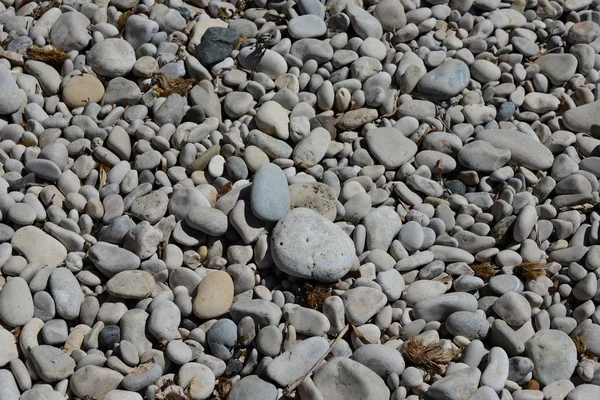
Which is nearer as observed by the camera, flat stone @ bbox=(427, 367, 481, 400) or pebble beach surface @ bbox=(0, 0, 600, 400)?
flat stone @ bbox=(427, 367, 481, 400)

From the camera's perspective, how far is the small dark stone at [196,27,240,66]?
2.74 metres

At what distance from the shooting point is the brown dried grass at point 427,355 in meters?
1.99

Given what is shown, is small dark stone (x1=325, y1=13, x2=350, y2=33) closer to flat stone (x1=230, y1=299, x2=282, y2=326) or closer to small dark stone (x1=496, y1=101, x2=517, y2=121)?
small dark stone (x1=496, y1=101, x2=517, y2=121)

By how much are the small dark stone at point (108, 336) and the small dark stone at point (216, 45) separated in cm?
116

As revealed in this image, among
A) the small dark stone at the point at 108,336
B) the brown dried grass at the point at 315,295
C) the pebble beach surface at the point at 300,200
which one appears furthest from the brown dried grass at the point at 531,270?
the small dark stone at the point at 108,336

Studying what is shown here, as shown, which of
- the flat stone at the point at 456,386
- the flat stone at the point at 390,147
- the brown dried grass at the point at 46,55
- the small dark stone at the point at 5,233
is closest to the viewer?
the flat stone at the point at 456,386

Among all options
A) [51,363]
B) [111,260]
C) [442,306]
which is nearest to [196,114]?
[111,260]

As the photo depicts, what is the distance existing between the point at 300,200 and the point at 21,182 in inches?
38.1

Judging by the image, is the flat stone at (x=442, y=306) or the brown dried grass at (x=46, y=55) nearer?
the flat stone at (x=442, y=306)

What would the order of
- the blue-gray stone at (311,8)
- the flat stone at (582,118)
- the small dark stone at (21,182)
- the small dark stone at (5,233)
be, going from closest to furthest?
the small dark stone at (5,233) < the small dark stone at (21,182) < the flat stone at (582,118) < the blue-gray stone at (311,8)

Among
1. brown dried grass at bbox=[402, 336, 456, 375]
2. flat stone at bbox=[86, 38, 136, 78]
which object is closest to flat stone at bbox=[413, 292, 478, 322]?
brown dried grass at bbox=[402, 336, 456, 375]

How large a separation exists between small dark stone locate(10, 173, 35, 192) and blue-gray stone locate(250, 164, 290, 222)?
31.5 inches

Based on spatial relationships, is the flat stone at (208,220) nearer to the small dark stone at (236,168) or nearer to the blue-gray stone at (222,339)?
the small dark stone at (236,168)

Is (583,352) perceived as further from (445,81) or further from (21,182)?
(21,182)
